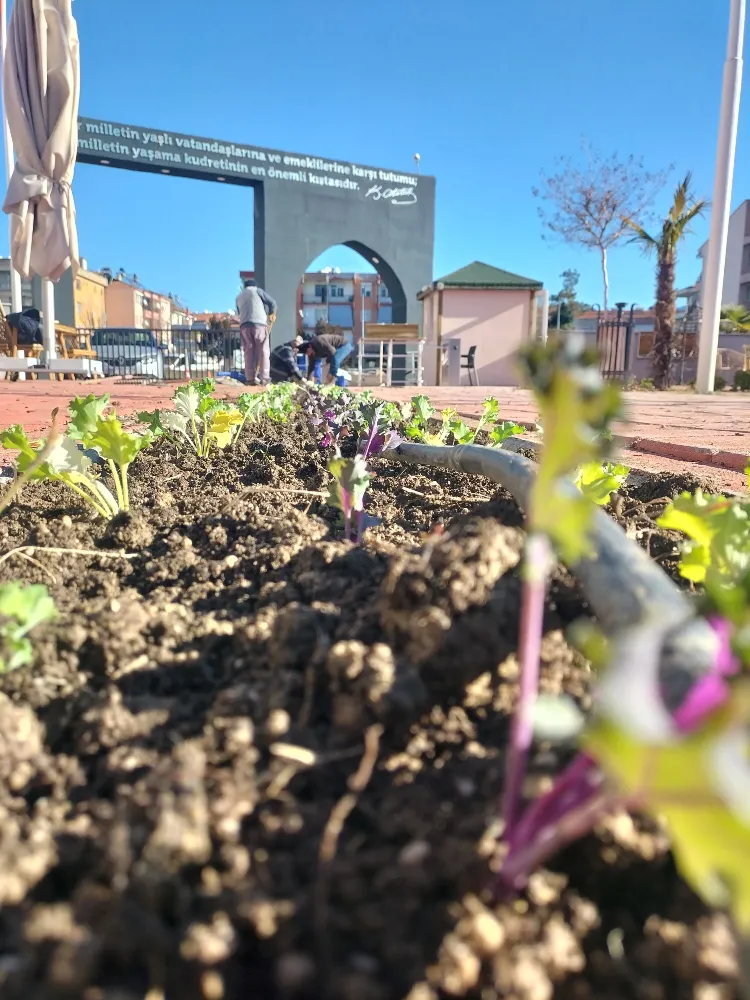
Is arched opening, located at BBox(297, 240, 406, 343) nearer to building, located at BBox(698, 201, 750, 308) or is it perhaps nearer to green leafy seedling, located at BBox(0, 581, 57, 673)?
building, located at BBox(698, 201, 750, 308)

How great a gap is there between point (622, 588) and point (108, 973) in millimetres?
603

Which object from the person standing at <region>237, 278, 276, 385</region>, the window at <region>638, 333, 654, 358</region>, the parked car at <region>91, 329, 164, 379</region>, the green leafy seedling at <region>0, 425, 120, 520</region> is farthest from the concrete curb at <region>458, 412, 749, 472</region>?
the window at <region>638, 333, 654, 358</region>

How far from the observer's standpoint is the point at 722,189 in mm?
10883

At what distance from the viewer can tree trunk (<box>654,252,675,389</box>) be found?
1616 centimetres

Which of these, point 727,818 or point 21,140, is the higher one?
point 21,140

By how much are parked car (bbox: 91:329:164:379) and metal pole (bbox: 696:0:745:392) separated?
44.8 ft

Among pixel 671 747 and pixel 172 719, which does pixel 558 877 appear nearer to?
pixel 671 747

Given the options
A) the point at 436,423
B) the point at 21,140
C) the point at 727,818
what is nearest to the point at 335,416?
the point at 436,423

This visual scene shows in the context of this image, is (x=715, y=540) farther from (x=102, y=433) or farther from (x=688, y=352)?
(x=688, y=352)

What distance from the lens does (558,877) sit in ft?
1.90

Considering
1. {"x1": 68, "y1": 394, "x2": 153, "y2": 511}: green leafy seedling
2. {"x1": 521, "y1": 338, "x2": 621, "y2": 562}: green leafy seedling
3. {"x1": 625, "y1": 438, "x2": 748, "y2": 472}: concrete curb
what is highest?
{"x1": 521, "y1": 338, "x2": 621, "y2": 562}: green leafy seedling

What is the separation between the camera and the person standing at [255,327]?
994 centimetres

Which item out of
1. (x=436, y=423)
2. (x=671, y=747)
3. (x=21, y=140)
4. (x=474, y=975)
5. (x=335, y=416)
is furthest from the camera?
(x=21, y=140)
